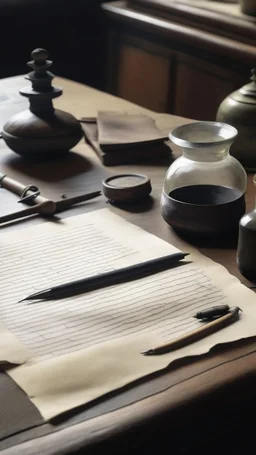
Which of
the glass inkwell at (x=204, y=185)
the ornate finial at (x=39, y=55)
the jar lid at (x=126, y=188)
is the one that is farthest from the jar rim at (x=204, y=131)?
the ornate finial at (x=39, y=55)

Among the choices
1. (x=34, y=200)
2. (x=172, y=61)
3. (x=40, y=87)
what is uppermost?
(x=40, y=87)

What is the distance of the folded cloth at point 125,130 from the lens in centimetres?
143

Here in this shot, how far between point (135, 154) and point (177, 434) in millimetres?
746

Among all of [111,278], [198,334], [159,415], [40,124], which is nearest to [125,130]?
[40,124]

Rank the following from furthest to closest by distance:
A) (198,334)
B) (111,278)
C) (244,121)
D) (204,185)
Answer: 1. (244,121)
2. (204,185)
3. (111,278)
4. (198,334)

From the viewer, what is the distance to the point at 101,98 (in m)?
1.83

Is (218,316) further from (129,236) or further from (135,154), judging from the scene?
(135,154)

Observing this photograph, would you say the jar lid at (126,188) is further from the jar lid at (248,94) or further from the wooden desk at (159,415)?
the wooden desk at (159,415)

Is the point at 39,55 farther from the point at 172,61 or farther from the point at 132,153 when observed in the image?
the point at 172,61

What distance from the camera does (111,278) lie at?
39.0 inches

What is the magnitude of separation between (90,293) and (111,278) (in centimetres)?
4

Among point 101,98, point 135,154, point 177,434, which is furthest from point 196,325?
point 101,98

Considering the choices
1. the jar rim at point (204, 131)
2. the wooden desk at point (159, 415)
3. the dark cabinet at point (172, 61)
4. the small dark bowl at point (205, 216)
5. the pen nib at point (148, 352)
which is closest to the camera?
A: the wooden desk at point (159, 415)

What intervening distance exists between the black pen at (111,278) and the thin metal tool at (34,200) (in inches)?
9.5
